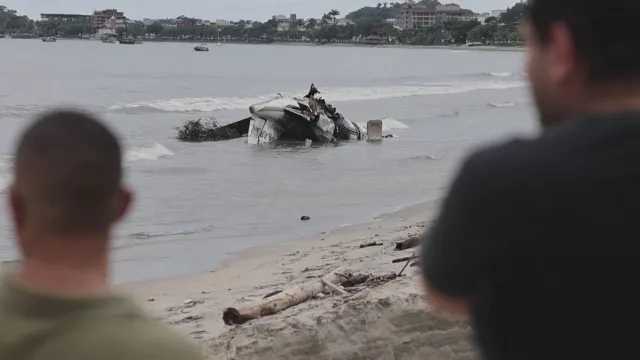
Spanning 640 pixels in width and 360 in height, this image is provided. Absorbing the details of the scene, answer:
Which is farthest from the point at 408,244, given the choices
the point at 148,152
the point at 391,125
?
the point at 391,125

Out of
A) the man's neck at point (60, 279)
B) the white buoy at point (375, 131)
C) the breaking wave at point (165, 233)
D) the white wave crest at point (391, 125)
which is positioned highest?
the man's neck at point (60, 279)

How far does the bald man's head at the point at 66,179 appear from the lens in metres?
1.95

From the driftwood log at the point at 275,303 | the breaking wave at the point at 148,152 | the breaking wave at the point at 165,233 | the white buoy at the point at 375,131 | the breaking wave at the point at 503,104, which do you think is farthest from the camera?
the breaking wave at the point at 503,104

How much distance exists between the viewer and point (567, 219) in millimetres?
1602

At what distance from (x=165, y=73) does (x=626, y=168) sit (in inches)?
3530

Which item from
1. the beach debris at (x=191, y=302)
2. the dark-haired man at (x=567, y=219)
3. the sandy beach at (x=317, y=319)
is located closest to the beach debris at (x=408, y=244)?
the sandy beach at (x=317, y=319)

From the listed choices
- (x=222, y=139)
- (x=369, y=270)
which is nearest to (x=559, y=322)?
(x=369, y=270)

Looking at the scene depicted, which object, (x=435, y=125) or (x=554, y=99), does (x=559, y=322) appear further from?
(x=435, y=125)

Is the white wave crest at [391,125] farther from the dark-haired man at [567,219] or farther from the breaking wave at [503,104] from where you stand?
the dark-haired man at [567,219]

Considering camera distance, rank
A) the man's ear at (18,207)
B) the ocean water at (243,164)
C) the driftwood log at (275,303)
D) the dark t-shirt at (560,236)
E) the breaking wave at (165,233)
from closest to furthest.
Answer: the dark t-shirt at (560,236) < the man's ear at (18,207) < the driftwood log at (275,303) < the ocean water at (243,164) < the breaking wave at (165,233)

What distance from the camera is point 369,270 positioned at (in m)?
9.73

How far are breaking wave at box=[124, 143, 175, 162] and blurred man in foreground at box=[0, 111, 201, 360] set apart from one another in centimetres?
2479

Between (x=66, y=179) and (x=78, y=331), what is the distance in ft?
1.04

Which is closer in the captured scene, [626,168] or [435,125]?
[626,168]
